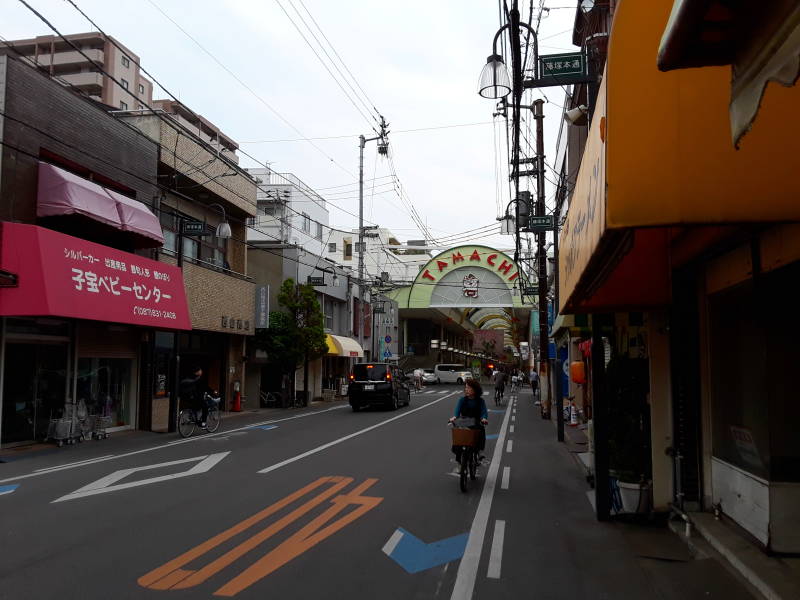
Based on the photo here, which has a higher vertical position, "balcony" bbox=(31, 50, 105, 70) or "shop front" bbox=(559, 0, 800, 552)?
"balcony" bbox=(31, 50, 105, 70)

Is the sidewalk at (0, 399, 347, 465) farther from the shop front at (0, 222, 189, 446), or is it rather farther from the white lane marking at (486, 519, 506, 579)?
the white lane marking at (486, 519, 506, 579)

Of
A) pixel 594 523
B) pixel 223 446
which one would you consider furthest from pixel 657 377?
pixel 223 446

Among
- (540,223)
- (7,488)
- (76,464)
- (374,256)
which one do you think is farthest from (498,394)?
(374,256)

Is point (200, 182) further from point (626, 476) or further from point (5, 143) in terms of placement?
point (626, 476)

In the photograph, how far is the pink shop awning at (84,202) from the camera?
14.9 meters

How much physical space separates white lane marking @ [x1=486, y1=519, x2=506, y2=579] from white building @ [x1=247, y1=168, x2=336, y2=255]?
3608 centimetres

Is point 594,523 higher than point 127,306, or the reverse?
point 127,306

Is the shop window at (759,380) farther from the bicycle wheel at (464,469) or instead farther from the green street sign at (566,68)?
the green street sign at (566,68)

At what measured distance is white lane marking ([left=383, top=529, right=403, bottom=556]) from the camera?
21.3ft

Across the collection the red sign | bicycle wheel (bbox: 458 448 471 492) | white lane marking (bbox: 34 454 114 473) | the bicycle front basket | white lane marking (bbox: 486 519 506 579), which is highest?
the red sign

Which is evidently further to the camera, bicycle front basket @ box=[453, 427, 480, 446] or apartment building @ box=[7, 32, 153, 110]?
apartment building @ box=[7, 32, 153, 110]

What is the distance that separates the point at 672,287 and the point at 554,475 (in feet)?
16.9

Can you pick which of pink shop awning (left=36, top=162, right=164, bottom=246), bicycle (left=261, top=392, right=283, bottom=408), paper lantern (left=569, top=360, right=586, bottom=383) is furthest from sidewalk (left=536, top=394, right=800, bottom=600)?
bicycle (left=261, top=392, right=283, bottom=408)

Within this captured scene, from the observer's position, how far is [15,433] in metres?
14.9
